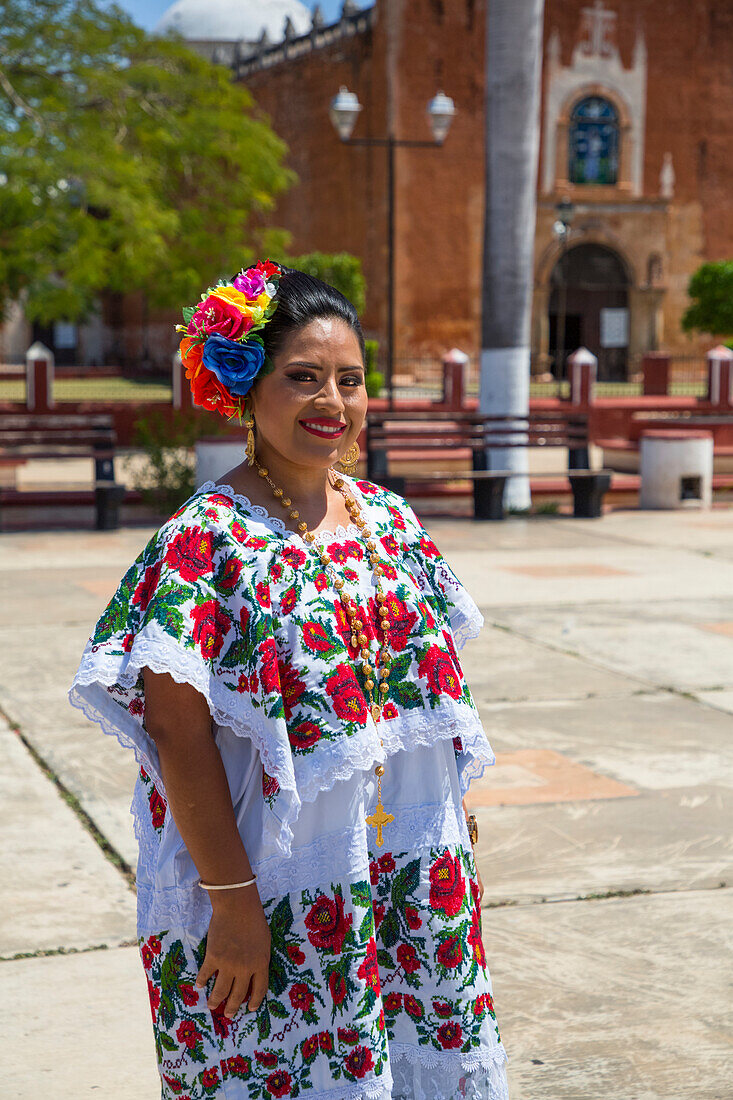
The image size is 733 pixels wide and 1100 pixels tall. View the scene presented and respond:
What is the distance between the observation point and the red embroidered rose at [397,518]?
8.27ft

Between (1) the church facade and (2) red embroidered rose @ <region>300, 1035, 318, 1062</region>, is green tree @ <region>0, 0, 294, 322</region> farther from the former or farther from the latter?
(2) red embroidered rose @ <region>300, 1035, 318, 1062</region>

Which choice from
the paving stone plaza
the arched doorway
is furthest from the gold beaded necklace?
the arched doorway

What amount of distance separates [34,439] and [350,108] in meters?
11.8

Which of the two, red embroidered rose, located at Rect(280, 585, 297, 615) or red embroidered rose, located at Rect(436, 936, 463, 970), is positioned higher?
red embroidered rose, located at Rect(280, 585, 297, 615)

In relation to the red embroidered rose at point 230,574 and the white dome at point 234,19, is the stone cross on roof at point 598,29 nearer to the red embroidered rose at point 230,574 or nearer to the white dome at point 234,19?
the white dome at point 234,19

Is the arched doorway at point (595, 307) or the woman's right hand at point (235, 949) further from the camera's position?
the arched doorway at point (595, 307)

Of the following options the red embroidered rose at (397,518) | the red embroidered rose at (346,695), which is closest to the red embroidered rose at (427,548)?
the red embroidered rose at (397,518)

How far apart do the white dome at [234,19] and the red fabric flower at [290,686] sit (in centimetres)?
5705

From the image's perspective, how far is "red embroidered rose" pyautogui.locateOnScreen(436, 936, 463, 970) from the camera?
230 cm

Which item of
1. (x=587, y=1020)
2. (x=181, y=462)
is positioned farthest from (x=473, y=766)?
(x=181, y=462)

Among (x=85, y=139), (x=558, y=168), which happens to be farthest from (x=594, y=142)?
(x=85, y=139)

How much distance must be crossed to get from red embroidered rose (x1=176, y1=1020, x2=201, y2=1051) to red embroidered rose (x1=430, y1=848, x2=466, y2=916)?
1.39 ft

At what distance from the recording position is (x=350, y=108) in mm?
22328

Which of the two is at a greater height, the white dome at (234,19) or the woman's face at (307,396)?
the white dome at (234,19)
